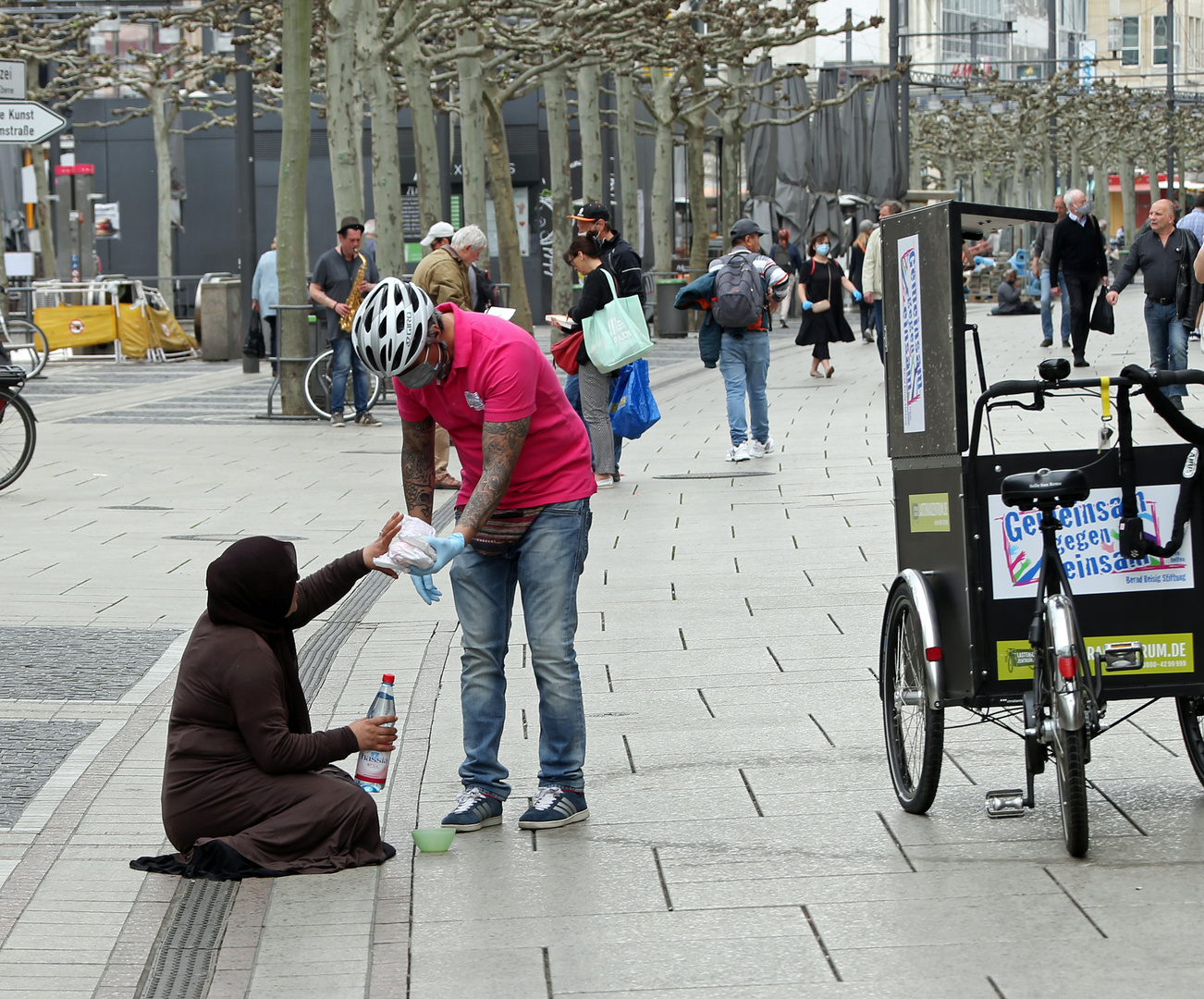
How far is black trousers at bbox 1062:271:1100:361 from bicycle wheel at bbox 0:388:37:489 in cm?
1101

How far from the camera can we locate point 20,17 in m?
27.0

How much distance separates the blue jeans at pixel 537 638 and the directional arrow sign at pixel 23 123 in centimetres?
1115

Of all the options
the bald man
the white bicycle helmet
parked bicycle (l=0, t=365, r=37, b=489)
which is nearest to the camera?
the white bicycle helmet

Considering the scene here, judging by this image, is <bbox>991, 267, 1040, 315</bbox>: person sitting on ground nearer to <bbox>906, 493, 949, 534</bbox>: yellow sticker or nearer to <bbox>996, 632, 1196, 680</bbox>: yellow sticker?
<bbox>906, 493, 949, 534</bbox>: yellow sticker

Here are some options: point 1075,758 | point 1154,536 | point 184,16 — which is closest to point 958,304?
point 1154,536

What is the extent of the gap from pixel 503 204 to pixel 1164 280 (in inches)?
483

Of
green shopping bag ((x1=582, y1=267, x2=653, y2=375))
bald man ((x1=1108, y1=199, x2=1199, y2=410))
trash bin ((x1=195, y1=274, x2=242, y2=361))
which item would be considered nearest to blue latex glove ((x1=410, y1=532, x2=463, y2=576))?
green shopping bag ((x1=582, y1=267, x2=653, y2=375))

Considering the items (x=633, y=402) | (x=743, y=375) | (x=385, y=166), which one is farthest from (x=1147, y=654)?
(x=385, y=166)

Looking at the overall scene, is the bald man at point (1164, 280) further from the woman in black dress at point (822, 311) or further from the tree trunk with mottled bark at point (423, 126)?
the tree trunk with mottled bark at point (423, 126)

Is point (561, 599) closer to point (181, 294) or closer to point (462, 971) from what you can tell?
point (462, 971)

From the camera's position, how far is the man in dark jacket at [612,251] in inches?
437

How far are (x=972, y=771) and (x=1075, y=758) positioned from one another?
43.7 inches

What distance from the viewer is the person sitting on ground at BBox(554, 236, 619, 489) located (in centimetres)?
1102

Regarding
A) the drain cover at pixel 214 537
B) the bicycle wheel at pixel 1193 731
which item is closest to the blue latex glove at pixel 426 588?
the bicycle wheel at pixel 1193 731
